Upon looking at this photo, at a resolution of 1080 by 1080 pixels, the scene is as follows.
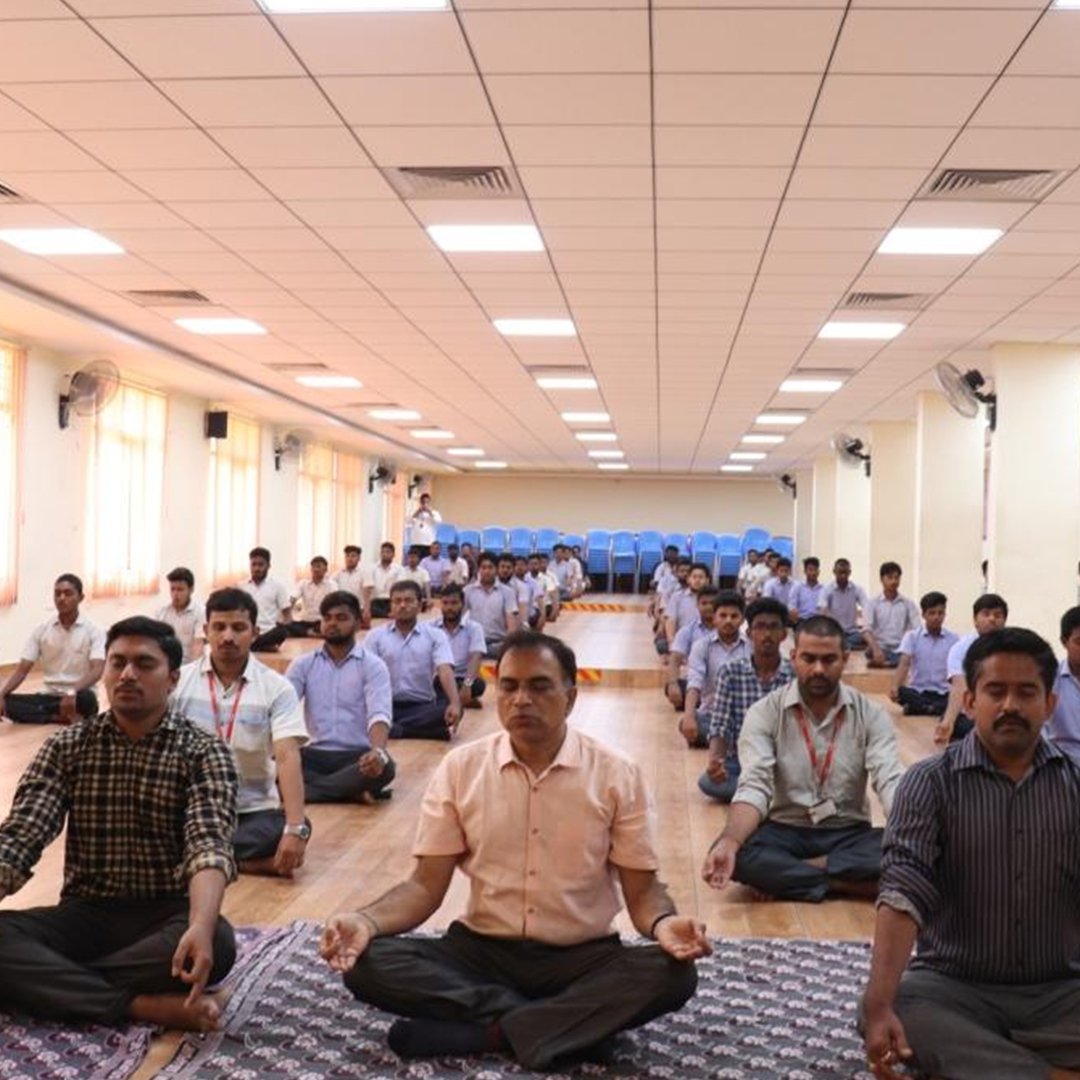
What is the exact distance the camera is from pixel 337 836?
19.4 feet

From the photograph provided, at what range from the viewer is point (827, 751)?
4.92m

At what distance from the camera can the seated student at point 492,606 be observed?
12133mm

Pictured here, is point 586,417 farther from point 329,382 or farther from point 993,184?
point 993,184

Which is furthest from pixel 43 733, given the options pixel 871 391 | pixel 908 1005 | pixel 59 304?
pixel 871 391

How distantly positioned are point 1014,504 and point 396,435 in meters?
11.9

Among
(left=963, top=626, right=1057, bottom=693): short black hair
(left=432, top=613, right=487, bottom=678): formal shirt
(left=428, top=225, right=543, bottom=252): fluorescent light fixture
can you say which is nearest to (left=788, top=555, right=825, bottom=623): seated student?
(left=432, top=613, right=487, bottom=678): formal shirt

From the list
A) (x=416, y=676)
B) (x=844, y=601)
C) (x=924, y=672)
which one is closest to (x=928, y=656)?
(x=924, y=672)

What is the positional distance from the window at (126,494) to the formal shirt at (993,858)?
10.7 meters

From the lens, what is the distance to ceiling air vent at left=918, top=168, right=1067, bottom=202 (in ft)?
19.2

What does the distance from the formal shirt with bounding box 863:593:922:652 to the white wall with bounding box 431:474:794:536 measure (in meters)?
17.7

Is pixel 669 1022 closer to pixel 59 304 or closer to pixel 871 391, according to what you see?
pixel 59 304

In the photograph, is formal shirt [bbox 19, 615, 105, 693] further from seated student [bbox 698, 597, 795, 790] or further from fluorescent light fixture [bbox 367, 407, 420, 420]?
fluorescent light fixture [bbox 367, 407, 420, 420]

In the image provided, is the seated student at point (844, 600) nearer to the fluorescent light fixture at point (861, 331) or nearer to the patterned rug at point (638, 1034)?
the fluorescent light fixture at point (861, 331)

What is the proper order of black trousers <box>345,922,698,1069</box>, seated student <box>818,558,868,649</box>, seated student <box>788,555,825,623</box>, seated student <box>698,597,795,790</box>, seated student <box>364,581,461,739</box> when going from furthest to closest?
seated student <box>788,555,825,623</box> → seated student <box>818,558,868,649</box> → seated student <box>364,581,461,739</box> → seated student <box>698,597,795,790</box> → black trousers <box>345,922,698,1069</box>
